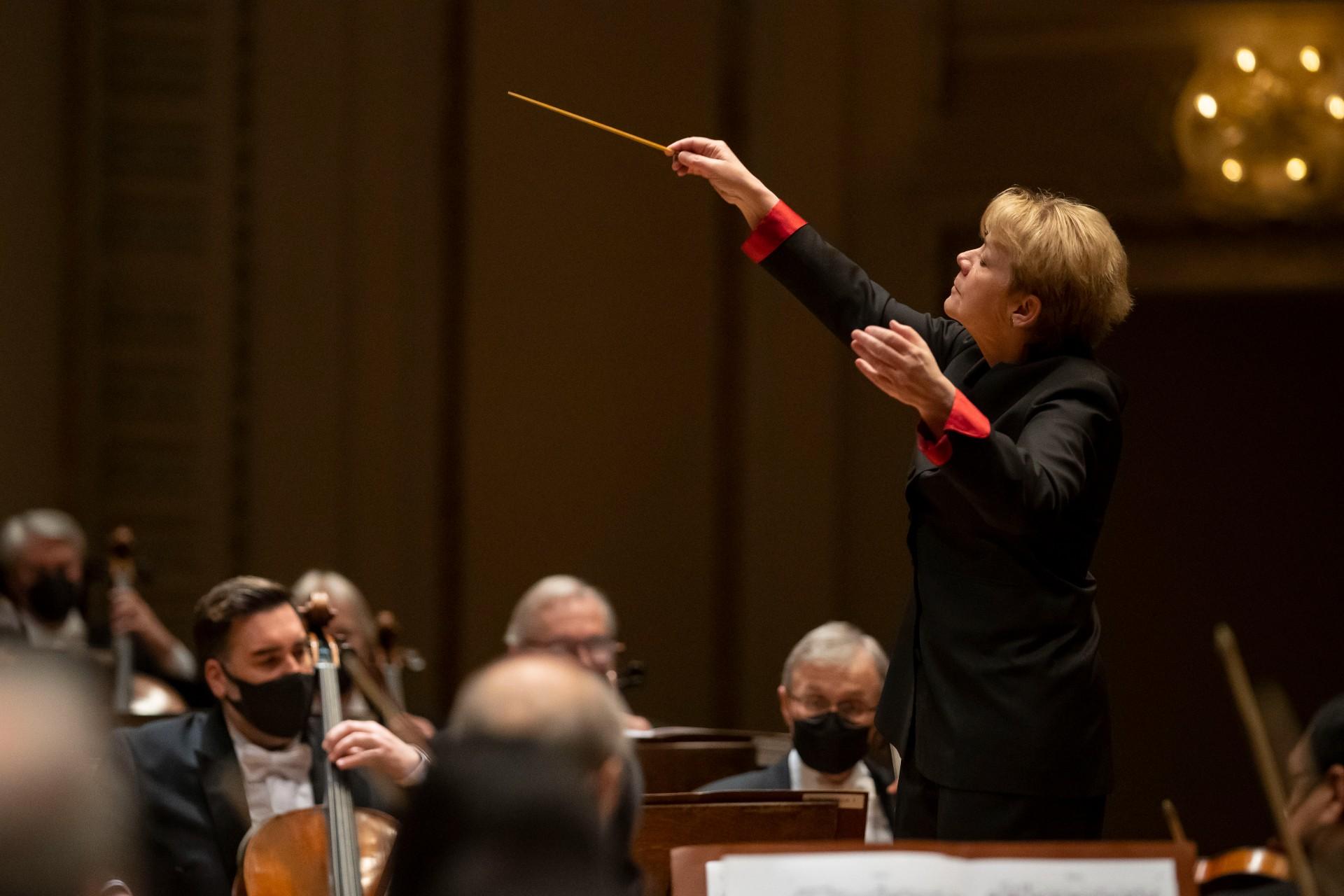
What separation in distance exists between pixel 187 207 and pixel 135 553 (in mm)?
1292

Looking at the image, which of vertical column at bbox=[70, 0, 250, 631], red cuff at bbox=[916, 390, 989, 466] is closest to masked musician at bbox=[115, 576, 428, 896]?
red cuff at bbox=[916, 390, 989, 466]

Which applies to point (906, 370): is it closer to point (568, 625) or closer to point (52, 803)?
point (52, 803)

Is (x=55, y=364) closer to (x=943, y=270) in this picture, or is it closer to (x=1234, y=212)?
(x=943, y=270)

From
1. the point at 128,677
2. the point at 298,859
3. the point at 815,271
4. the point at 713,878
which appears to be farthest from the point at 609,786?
the point at 128,677

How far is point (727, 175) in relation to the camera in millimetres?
2668

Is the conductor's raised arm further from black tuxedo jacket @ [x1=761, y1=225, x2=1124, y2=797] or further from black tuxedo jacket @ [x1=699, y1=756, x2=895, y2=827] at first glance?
black tuxedo jacket @ [x1=699, y1=756, x2=895, y2=827]

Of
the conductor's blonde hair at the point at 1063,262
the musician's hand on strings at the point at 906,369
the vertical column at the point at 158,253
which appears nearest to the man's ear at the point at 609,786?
the musician's hand on strings at the point at 906,369

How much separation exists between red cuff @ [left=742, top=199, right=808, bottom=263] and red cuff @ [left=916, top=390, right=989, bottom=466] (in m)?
0.57

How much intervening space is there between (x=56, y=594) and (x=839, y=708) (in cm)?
269

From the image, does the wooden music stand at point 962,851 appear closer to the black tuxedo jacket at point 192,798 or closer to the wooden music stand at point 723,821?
the wooden music stand at point 723,821

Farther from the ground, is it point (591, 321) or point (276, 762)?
point (591, 321)

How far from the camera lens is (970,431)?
211 centimetres

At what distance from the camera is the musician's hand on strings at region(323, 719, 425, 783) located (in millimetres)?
2953

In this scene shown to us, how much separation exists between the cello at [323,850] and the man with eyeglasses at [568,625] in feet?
4.67
